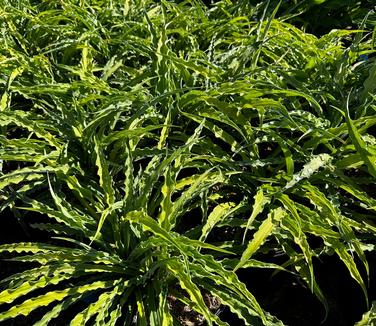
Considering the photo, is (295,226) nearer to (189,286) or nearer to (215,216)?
(215,216)

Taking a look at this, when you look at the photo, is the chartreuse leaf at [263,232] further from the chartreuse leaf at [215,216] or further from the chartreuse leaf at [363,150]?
the chartreuse leaf at [363,150]

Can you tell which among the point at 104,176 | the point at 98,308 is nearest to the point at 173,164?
the point at 104,176

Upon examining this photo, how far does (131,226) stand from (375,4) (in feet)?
5.98

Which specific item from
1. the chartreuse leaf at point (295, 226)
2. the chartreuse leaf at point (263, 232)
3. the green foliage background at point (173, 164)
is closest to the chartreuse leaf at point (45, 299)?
the green foliage background at point (173, 164)

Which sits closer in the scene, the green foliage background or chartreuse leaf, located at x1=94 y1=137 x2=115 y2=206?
the green foliage background

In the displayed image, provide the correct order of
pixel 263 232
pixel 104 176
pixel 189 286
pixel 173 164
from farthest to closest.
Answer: pixel 173 164 → pixel 104 176 → pixel 263 232 → pixel 189 286

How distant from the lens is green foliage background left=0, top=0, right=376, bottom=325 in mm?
1275

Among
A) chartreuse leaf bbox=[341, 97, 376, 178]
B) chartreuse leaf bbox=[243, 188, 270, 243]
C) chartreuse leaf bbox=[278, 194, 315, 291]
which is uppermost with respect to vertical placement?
chartreuse leaf bbox=[341, 97, 376, 178]

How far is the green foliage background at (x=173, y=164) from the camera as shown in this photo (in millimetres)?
1275

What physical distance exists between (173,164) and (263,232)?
37cm

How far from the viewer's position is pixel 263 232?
4.28 ft

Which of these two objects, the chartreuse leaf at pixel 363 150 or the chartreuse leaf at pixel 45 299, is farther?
the chartreuse leaf at pixel 363 150

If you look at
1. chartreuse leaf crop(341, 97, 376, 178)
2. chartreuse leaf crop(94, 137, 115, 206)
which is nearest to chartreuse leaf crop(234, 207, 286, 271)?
chartreuse leaf crop(341, 97, 376, 178)

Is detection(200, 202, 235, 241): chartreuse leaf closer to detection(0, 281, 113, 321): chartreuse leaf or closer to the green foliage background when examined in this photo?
the green foliage background
